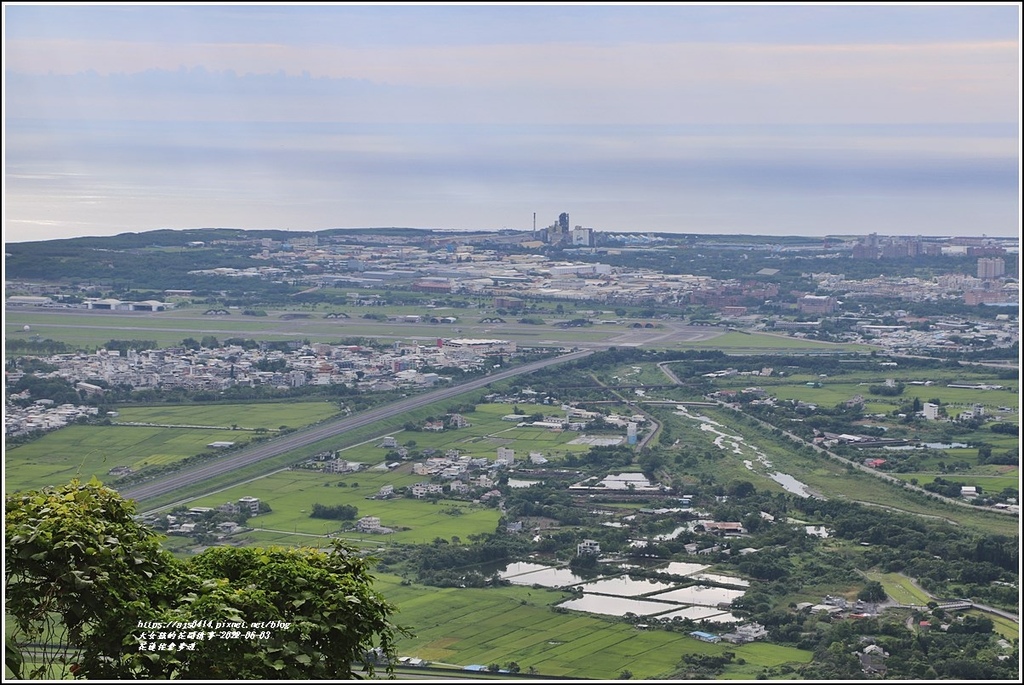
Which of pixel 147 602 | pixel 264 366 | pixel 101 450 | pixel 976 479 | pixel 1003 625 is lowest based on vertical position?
pixel 1003 625

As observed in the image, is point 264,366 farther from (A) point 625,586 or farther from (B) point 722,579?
(B) point 722,579

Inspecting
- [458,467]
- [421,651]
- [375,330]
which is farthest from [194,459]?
[375,330]

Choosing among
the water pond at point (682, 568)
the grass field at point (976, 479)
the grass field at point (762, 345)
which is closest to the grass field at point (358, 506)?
the water pond at point (682, 568)

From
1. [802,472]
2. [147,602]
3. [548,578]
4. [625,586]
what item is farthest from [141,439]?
[147,602]

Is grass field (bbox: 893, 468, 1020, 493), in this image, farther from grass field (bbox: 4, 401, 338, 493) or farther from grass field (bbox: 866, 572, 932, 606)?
grass field (bbox: 4, 401, 338, 493)

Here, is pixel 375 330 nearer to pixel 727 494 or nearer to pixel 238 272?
pixel 238 272

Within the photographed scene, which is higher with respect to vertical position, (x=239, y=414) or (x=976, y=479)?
(x=239, y=414)

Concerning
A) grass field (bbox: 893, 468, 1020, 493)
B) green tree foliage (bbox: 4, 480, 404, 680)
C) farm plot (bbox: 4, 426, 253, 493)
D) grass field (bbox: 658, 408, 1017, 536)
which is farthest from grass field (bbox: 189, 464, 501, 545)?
green tree foliage (bbox: 4, 480, 404, 680)
